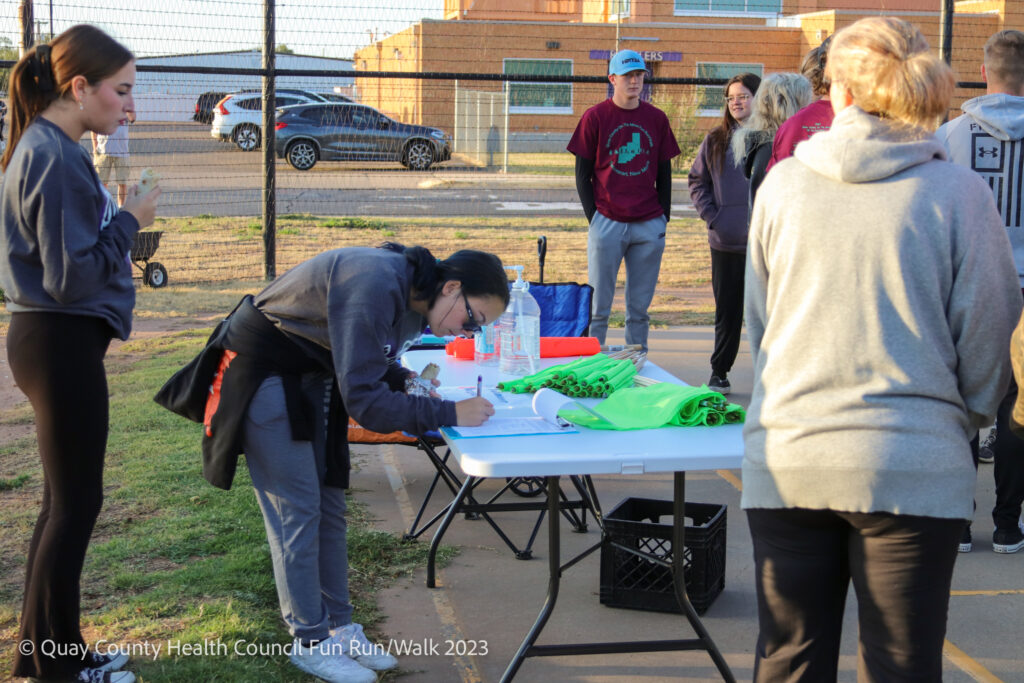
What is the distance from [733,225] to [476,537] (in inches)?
116

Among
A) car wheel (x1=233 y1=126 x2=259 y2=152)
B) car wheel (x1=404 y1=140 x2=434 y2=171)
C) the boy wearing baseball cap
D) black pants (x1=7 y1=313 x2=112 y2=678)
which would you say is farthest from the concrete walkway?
car wheel (x1=233 y1=126 x2=259 y2=152)

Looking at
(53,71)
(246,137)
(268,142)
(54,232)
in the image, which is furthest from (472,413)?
(246,137)

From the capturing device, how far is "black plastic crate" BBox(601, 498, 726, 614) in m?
3.69

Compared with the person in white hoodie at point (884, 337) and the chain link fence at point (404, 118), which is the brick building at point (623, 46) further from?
the person in white hoodie at point (884, 337)

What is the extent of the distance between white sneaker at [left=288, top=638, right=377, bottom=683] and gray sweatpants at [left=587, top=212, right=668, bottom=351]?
3.80 meters

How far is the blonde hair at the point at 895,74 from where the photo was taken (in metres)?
Result: 2.01

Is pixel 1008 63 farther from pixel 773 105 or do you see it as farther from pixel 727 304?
pixel 727 304

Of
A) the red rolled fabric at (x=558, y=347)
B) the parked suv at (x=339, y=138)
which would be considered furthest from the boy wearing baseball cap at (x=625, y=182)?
the parked suv at (x=339, y=138)

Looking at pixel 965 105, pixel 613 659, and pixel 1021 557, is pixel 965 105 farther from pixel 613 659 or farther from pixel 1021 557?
pixel 613 659

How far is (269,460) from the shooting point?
300 cm

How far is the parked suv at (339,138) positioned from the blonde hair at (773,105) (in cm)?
1134

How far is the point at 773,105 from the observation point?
5.96m

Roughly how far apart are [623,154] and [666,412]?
3848 millimetres

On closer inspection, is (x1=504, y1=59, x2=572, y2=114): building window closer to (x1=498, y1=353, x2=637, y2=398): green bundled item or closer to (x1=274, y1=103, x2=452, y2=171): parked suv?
(x1=274, y1=103, x2=452, y2=171): parked suv
